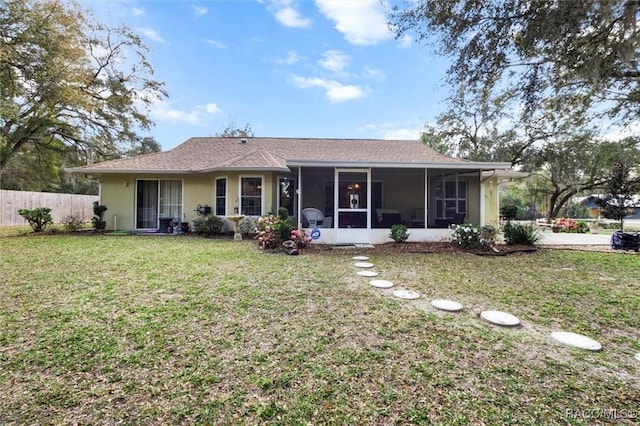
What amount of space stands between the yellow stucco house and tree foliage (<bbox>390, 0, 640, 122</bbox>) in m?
6.09

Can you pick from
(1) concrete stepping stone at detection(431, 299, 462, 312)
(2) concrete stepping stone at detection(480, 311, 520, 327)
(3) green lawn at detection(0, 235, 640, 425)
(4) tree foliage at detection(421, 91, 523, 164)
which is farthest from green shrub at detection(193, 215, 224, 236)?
(4) tree foliage at detection(421, 91, 523, 164)

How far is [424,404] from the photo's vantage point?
2105 mm

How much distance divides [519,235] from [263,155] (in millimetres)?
9165

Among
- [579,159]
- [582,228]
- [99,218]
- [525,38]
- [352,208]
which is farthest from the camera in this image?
[579,159]

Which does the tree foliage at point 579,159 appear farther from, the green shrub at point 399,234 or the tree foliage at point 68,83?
the tree foliage at point 68,83

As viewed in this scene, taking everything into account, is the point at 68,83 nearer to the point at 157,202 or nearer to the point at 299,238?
the point at 157,202

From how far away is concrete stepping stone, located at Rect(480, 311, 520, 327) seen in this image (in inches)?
137

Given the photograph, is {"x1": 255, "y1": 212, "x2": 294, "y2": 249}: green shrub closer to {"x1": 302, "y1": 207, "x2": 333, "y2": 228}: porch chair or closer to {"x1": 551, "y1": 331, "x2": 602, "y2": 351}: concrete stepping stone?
{"x1": 302, "y1": 207, "x2": 333, "y2": 228}: porch chair

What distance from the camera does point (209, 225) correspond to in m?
11.1

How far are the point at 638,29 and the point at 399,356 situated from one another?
15.1ft

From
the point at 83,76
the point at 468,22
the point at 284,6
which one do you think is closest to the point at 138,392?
the point at 468,22

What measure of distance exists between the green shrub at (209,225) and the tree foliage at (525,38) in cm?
882

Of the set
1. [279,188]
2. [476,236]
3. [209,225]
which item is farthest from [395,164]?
[209,225]

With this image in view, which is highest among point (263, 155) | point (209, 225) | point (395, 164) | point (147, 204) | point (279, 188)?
point (263, 155)
